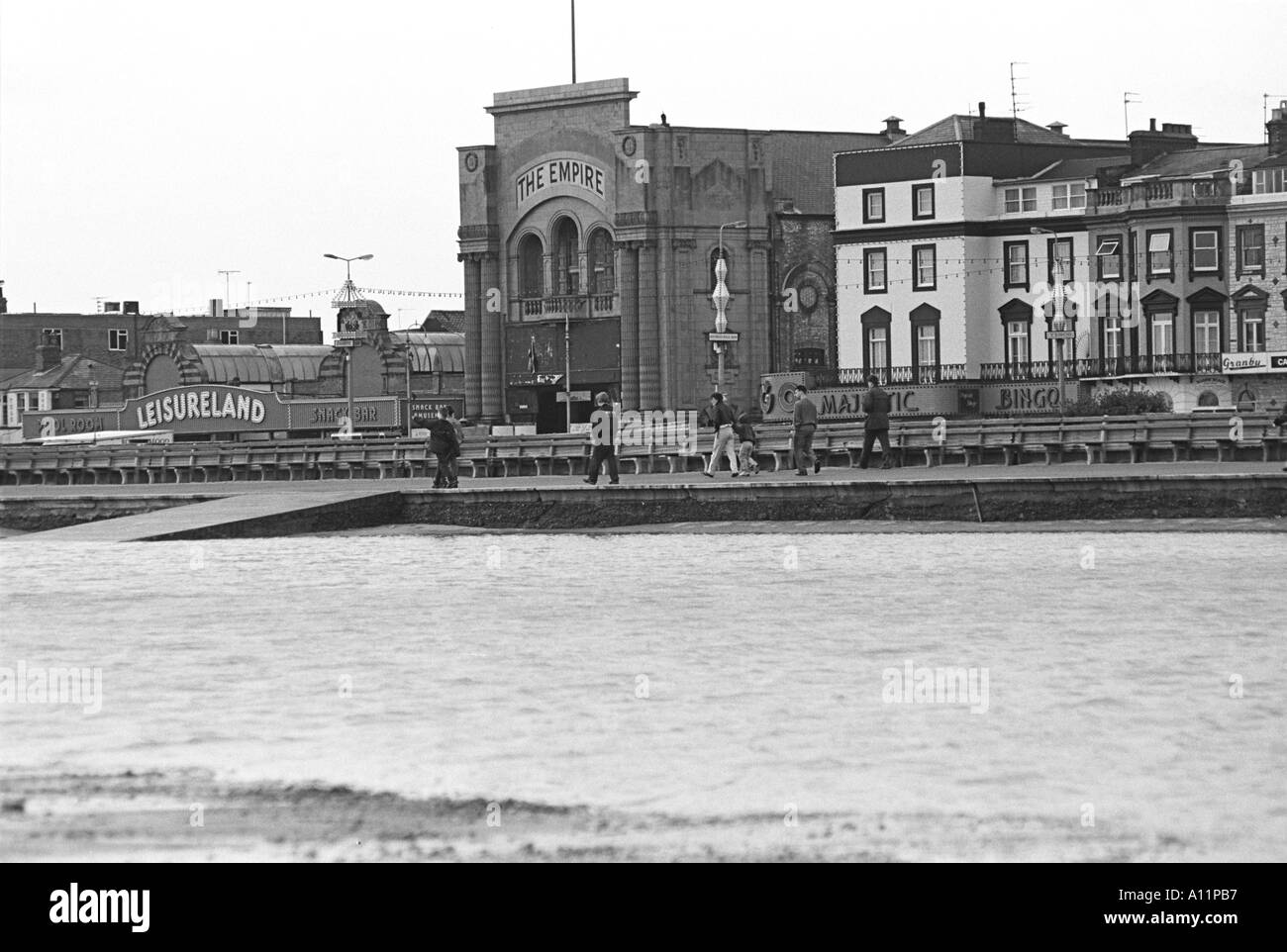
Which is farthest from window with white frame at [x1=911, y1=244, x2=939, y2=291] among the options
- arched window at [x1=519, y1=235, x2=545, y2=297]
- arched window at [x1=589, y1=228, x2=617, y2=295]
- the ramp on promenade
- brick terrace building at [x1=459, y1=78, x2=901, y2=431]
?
the ramp on promenade

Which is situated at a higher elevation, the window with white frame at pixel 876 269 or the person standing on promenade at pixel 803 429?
the window with white frame at pixel 876 269

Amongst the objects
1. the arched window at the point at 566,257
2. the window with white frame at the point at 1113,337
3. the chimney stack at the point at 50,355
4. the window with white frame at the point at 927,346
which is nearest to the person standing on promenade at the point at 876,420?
the window with white frame at the point at 1113,337

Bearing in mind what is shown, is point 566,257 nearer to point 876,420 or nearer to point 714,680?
point 876,420

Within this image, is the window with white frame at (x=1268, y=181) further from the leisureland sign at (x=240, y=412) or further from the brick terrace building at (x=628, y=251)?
the leisureland sign at (x=240, y=412)

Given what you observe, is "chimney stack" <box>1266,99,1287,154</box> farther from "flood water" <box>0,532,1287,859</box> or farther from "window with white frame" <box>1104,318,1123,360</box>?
"flood water" <box>0,532,1287,859</box>

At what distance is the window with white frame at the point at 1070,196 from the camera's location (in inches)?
3061

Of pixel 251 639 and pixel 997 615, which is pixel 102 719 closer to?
pixel 251 639

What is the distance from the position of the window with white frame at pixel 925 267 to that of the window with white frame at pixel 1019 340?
3296mm

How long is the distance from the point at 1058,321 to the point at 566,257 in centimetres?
2689

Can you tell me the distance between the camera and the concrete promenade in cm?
2980

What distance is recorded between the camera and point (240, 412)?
9588 centimetres

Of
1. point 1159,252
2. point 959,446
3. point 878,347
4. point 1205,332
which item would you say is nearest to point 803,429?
point 959,446

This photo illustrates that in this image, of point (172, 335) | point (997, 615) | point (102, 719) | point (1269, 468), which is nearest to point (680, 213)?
point (172, 335)

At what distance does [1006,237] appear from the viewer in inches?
3105
